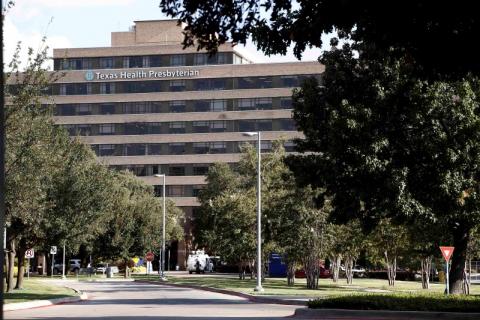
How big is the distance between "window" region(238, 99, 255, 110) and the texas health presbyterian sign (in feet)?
25.7

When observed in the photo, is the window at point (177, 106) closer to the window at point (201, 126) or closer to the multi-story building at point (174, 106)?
the multi-story building at point (174, 106)

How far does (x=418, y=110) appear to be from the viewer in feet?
102

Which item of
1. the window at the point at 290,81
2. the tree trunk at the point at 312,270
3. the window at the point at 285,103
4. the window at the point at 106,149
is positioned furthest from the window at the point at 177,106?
the tree trunk at the point at 312,270

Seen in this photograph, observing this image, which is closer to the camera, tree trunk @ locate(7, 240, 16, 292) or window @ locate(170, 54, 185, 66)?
tree trunk @ locate(7, 240, 16, 292)

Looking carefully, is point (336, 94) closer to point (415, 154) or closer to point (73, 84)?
point (415, 154)

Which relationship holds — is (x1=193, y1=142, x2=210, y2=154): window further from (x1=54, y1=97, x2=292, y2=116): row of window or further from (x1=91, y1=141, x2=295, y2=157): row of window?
(x1=54, y1=97, x2=292, y2=116): row of window

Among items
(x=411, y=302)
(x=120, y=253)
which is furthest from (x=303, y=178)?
(x=120, y=253)

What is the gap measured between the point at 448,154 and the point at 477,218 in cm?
308

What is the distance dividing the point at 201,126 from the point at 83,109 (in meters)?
18.5

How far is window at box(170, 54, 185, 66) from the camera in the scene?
5059 inches

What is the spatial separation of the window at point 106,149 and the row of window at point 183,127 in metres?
1.89

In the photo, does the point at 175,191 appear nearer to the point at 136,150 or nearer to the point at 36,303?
the point at 136,150

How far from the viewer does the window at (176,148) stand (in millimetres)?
126000

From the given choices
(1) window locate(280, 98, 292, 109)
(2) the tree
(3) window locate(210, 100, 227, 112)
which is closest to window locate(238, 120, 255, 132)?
(3) window locate(210, 100, 227, 112)
